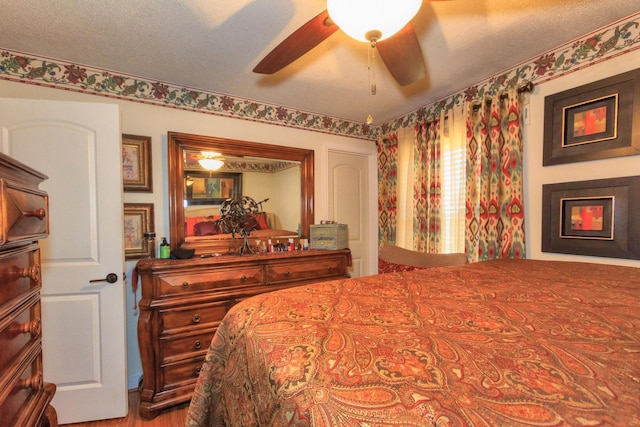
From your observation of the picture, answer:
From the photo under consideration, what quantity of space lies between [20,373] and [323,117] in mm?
2813

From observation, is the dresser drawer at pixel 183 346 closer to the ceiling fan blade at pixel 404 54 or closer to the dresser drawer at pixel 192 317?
the dresser drawer at pixel 192 317

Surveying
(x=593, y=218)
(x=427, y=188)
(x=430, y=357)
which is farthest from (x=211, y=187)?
(x=593, y=218)

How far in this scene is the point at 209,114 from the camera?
240 cm

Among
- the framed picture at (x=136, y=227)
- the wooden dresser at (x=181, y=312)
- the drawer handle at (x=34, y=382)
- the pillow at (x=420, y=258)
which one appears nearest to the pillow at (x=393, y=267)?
the pillow at (x=420, y=258)

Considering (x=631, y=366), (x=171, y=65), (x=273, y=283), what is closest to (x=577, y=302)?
(x=631, y=366)

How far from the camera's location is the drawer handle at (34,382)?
905 millimetres

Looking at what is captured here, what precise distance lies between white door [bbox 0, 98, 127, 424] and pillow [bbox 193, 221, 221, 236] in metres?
0.63

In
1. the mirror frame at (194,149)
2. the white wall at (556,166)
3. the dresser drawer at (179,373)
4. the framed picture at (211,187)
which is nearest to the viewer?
the white wall at (556,166)

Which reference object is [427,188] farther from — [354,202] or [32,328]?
[32,328]

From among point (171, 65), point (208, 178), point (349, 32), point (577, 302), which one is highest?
point (171, 65)

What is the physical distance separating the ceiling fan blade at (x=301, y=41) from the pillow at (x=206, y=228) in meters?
1.41

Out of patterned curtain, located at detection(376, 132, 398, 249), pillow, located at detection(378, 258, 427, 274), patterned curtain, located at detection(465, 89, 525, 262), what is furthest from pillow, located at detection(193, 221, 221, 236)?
patterned curtain, located at detection(465, 89, 525, 262)

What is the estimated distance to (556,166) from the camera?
71.9 inches

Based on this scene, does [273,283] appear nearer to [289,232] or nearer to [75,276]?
[289,232]
